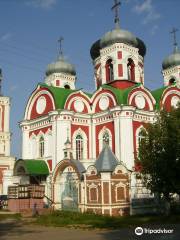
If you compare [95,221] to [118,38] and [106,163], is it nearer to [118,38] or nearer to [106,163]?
[106,163]

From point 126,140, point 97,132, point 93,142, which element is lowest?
point 126,140

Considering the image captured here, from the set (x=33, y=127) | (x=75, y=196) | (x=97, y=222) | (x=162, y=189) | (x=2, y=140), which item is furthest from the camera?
(x=2, y=140)

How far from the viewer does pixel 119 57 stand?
31719 millimetres

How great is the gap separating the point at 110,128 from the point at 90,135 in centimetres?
207

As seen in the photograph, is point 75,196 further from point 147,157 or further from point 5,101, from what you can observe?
point 5,101

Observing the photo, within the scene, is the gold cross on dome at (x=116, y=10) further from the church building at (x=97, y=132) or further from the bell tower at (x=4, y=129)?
the bell tower at (x=4, y=129)

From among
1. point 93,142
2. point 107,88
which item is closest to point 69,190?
point 93,142

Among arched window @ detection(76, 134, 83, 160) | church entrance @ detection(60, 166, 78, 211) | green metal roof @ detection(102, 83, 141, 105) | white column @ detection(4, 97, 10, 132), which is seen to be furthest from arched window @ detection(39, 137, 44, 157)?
white column @ detection(4, 97, 10, 132)

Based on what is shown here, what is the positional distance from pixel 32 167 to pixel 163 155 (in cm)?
1185

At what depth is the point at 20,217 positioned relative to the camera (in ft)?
71.3

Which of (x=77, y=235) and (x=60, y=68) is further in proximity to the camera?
(x=60, y=68)

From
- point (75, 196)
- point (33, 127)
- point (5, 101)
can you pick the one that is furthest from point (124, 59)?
point (5, 101)

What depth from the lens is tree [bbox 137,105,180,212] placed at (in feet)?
62.5

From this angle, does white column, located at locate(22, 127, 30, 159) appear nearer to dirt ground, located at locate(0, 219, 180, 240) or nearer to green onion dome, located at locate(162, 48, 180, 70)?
dirt ground, located at locate(0, 219, 180, 240)
